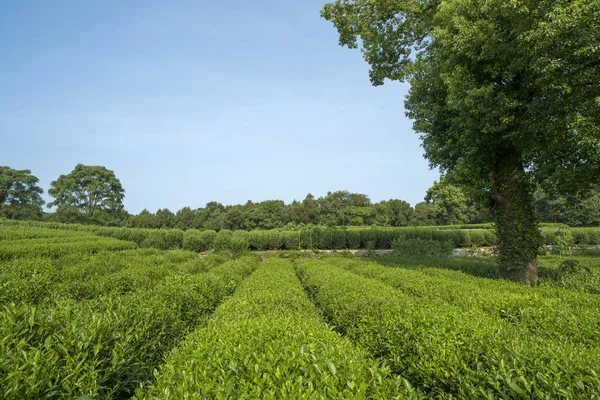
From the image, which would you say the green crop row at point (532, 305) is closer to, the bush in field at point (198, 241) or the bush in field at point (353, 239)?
the bush in field at point (353, 239)

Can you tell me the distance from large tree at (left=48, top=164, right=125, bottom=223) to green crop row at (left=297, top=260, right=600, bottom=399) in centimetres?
5963

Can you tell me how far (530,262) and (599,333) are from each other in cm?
740

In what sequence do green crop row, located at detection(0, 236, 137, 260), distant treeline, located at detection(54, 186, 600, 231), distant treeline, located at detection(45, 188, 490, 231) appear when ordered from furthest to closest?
distant treeline, located at detection(45, 188, 490, 231), distant treeline, located at detection(54, 186, 600, 231), green crop row, located at detection(0, 236, 137, 260)

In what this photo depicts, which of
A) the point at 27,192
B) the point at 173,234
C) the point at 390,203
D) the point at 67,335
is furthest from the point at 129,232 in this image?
the point at 390,203

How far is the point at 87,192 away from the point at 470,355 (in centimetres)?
6351

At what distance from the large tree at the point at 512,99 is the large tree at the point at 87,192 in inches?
2179

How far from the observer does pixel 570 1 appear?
24.7ft

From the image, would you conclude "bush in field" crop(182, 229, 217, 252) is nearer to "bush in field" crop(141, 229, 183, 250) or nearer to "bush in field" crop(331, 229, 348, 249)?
"bush in field" crop(141, 229, 183, 250)

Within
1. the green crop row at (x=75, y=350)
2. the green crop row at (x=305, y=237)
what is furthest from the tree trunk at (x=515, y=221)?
the green crop row at (x=305, y=237)

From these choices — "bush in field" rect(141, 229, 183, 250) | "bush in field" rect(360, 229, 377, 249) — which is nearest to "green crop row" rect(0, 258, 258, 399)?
"bush in field" rect(141, 229, 183, 250)

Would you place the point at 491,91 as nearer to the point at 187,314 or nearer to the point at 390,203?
the point at 187,314

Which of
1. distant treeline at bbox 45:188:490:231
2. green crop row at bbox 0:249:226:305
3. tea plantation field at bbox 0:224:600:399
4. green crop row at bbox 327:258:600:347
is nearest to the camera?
tea plantation field at bbox 0:224:600:399

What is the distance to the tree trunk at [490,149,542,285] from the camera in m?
9.67

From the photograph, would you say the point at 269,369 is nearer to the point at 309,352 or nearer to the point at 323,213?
the point at 309,352
